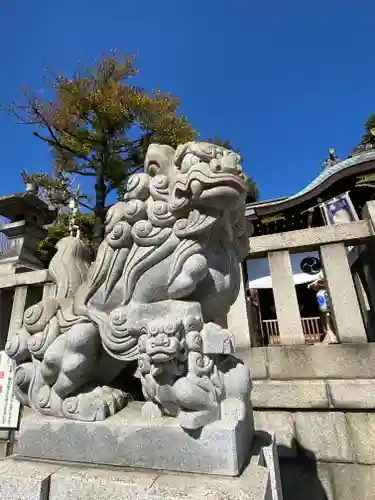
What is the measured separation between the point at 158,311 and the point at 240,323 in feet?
4.21

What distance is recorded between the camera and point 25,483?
1.29 m

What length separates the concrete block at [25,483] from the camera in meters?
1.26

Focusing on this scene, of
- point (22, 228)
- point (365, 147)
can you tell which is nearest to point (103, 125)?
point (22, 228)

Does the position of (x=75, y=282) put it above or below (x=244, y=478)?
above

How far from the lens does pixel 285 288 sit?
254cm

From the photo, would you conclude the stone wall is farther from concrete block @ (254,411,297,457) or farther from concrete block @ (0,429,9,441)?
concrete block @ (0,429,9,441)

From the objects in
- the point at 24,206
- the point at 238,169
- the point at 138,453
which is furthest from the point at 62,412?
the point at 24,206

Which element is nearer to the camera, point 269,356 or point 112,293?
point 112,293

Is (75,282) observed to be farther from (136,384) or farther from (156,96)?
(156,96)

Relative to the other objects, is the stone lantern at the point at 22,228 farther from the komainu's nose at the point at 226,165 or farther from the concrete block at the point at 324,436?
the concrete block at the point at 324,436

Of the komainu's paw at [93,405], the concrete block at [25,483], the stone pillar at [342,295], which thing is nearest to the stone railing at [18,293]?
A: the komainu's paw at [93,405]

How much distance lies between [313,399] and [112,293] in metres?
1.62

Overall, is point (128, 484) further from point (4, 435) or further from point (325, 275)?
point (4, 435)

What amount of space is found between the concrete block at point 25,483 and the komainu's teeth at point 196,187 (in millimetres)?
1419
